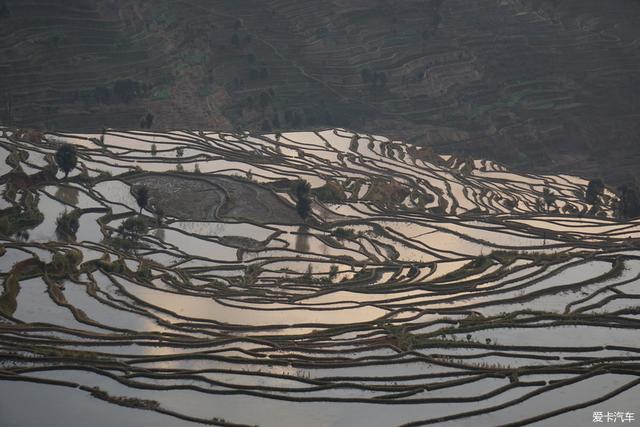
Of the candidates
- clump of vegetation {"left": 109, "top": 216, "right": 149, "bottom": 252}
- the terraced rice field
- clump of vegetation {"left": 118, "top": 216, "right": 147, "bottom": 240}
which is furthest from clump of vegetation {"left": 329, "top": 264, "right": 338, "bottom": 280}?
clump of vegetation {"left": 118, "top": 216, "right": 147, "bottom": 240}

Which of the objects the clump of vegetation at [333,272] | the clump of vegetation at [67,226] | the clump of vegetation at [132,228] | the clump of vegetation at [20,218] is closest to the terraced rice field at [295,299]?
the clump of vegetation at [333,272]

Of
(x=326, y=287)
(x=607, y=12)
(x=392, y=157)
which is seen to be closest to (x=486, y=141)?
(x=392, y=157)

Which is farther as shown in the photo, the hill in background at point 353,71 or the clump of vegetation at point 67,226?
the hill in background at point 353,71

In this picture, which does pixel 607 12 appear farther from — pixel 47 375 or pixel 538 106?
pixel 47 375

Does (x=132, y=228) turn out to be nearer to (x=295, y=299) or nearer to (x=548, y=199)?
(x=295, y=299)

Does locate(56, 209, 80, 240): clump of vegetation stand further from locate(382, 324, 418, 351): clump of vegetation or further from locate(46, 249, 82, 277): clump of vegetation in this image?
locate(382, 324, 418, 351): clump of vegetation

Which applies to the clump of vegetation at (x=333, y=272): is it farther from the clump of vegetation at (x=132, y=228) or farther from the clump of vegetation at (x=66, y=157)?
the clump of vegetation at (x=66, y=157)

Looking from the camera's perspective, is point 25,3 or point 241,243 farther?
point 25,3

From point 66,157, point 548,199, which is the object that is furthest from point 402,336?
point 548,199
